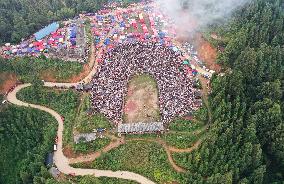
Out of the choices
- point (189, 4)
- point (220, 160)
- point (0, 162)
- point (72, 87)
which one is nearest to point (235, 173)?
point (220, 160)

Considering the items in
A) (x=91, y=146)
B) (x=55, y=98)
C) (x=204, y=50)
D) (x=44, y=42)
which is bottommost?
(x=91, y=146)

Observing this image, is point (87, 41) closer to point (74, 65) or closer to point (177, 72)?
point (74, 65)

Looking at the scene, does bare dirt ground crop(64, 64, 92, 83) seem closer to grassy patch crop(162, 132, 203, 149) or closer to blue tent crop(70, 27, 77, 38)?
blue tent crop(70, 27, 77, 38)

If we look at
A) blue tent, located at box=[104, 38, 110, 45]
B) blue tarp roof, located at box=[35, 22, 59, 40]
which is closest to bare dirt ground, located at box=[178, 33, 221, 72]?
blue tent, located at box=[104, 38, 110, 45]

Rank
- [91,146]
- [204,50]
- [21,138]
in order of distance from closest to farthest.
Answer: [91,146] → [21,138] → [204,50]

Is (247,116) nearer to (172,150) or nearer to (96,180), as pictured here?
(172,150)

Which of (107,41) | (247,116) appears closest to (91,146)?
(247,116)
